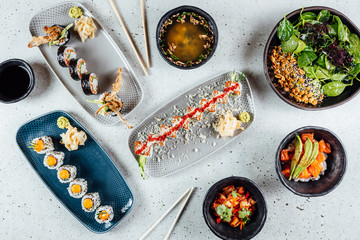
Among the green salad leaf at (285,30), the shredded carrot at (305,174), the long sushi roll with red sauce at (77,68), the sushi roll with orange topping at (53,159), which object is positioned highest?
the long sushi roll with red sauce at (77,68)

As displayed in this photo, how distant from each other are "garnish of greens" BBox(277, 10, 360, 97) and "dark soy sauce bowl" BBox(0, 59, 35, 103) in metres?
1.88

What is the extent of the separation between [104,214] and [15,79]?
125 cm

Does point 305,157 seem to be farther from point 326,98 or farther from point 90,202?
point 90,202

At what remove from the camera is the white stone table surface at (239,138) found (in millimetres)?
2348

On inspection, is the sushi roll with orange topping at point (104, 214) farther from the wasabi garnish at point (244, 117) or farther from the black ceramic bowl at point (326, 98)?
the black ceramic bowl at point (326, 98)

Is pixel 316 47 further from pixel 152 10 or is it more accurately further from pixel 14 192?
pixel 14 192

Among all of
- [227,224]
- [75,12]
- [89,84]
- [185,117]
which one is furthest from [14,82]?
[227,224]

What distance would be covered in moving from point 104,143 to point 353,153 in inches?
77.9

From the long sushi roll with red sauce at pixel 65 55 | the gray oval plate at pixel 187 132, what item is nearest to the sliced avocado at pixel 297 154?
the gray oval plate at pixel 187 132

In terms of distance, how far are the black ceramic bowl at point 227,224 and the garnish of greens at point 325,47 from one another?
34.6 inches

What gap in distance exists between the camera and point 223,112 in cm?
231

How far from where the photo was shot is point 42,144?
229cm

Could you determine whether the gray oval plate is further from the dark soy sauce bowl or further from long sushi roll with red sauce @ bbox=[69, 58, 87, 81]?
the dark soy sauce bowl

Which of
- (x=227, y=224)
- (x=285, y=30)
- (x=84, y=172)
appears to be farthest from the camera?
(x=84, y=172)
